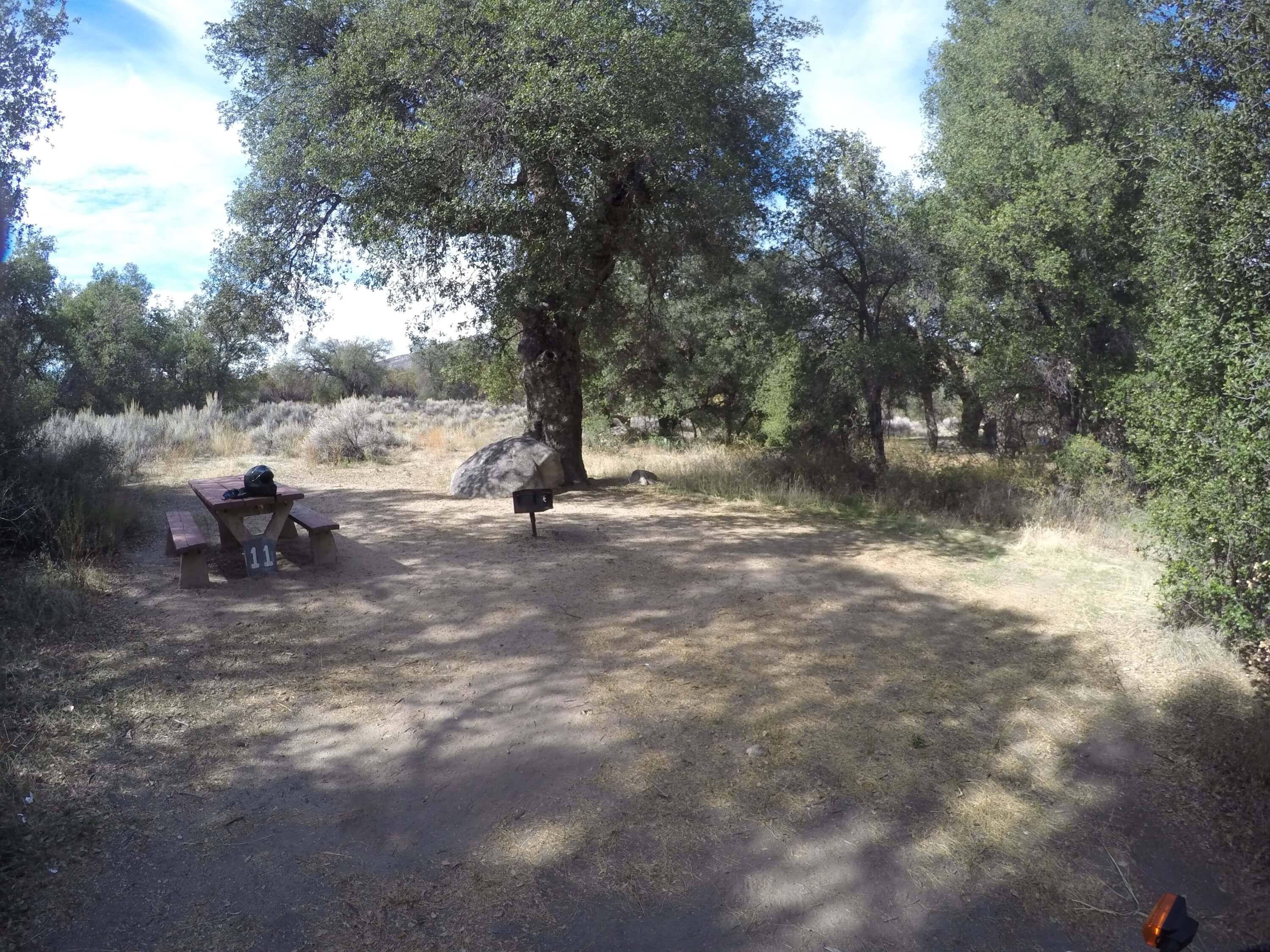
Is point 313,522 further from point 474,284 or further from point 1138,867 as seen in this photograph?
point 1138,867

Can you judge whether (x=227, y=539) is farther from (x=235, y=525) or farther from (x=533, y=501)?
(x=533, y=501)

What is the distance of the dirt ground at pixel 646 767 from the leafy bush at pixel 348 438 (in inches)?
333

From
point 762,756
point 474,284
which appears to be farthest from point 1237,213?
point 474,284

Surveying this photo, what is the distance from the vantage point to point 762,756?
4137 millimetres

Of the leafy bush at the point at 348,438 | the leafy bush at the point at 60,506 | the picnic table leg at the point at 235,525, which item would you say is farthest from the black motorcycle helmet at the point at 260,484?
the leafy bush at the point at 348,438

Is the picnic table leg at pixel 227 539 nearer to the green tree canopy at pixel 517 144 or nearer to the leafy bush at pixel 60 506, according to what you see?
the leafy bush at pixel 60 506

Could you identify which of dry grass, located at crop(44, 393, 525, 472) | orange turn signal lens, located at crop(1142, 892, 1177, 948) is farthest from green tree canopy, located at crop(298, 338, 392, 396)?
orange turn signal lens, located at crop(1142, 892, 1177, 948)

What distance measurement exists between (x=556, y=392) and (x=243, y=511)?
6.15 metres

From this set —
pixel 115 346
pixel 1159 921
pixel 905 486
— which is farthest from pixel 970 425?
pixel 115 346

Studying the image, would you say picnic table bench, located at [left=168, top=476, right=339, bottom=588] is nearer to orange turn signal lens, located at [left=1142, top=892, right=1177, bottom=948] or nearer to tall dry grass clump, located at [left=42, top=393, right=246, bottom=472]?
tall dry grass clump, located at [left=42, top=393, right=246, bottom=472]

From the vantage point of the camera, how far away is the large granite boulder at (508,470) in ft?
35.0

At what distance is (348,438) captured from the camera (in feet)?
50.5

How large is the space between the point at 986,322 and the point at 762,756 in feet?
36.9

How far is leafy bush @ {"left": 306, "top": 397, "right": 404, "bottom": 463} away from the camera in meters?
14.9
